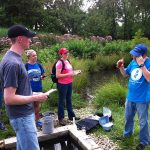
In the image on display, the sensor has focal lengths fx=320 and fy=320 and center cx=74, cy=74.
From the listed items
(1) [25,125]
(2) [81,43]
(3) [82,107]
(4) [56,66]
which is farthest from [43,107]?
(2) [81,43]

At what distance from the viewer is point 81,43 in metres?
14.6

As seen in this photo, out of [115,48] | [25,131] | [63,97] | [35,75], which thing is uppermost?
[35,75]

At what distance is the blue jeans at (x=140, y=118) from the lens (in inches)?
197

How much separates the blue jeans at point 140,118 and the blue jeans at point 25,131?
2.01 metres

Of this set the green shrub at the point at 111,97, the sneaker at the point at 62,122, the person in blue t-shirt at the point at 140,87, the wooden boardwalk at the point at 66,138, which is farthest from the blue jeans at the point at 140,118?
the green shrub at the point at 111,97

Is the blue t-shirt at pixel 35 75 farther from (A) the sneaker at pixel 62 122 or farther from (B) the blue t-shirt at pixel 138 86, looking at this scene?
(B) the blue t-shirt at pixel 138 86

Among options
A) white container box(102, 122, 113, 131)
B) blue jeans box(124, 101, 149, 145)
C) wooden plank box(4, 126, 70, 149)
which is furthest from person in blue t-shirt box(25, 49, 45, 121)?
blue jeans box(124, 101, 149, 145)

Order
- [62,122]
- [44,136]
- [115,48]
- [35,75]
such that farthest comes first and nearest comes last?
[115,48] → [62,122] → [35,75] → [44,136]

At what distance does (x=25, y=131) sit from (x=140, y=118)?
7.16ft

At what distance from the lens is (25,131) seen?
355 centimetres

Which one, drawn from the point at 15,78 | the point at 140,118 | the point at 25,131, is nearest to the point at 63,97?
the point at 140,118

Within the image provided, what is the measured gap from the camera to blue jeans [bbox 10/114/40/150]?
3537 millimetres

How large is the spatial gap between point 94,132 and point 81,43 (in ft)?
29.1

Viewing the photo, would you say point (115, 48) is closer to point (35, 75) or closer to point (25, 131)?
point (35, 75)
